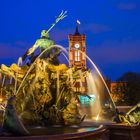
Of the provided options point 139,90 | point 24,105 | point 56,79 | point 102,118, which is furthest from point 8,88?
point 139,90

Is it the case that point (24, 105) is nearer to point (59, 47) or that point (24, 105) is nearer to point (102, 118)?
point (59, 47)

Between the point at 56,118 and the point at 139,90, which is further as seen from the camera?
the point at 139,90

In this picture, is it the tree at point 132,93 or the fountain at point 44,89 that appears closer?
the fountain at point 44,89

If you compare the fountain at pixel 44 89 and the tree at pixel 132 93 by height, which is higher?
the tree at pixel 132 93

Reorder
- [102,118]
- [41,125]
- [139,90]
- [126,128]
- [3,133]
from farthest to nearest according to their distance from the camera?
[139,90]
[102,118]
[41,125]
[126,128]
[3,133]

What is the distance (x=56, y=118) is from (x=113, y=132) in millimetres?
3332

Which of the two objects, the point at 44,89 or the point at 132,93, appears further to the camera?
the point at 132,93

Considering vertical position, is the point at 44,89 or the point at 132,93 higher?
the point at 132,93

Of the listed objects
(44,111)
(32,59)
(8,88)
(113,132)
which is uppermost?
(32,59)

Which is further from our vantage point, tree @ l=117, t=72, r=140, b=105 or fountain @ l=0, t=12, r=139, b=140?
tree @ l=117, t=72, r=140, b=105

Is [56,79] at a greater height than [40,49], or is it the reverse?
[40,49]

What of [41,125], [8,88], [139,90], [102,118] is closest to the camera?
[41,125]

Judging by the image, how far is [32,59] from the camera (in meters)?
16.5

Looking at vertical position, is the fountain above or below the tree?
below
